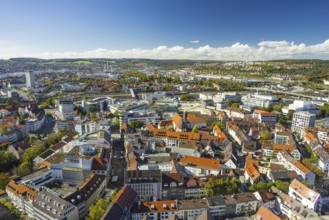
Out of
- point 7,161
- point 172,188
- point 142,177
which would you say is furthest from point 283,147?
point 7,161

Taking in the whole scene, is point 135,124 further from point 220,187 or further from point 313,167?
point 313,167

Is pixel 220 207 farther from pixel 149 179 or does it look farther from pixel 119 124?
pixel 119 124

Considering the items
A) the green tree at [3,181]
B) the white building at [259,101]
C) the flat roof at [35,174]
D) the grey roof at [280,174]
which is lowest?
the green tree at [3,181]

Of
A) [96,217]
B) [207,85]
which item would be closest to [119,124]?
[96,217]

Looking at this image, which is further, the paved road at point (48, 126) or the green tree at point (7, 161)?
the paved road at point (48, 126)

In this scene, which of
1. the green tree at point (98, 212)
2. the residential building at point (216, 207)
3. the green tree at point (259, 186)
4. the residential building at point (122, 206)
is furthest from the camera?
the green tree at point (259, 186)

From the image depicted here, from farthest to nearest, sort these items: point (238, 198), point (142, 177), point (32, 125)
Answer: point (32, 125)
point (142, 177)
point (238, 198)

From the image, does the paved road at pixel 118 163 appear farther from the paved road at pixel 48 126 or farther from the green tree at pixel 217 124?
the green tree at pixel 217 124

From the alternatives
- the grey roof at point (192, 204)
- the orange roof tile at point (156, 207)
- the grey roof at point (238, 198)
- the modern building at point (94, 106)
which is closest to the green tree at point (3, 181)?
the orange roof tile at point (156, 207)

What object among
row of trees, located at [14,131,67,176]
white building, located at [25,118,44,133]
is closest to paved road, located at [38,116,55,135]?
white building, located at [25,118,44,133]
